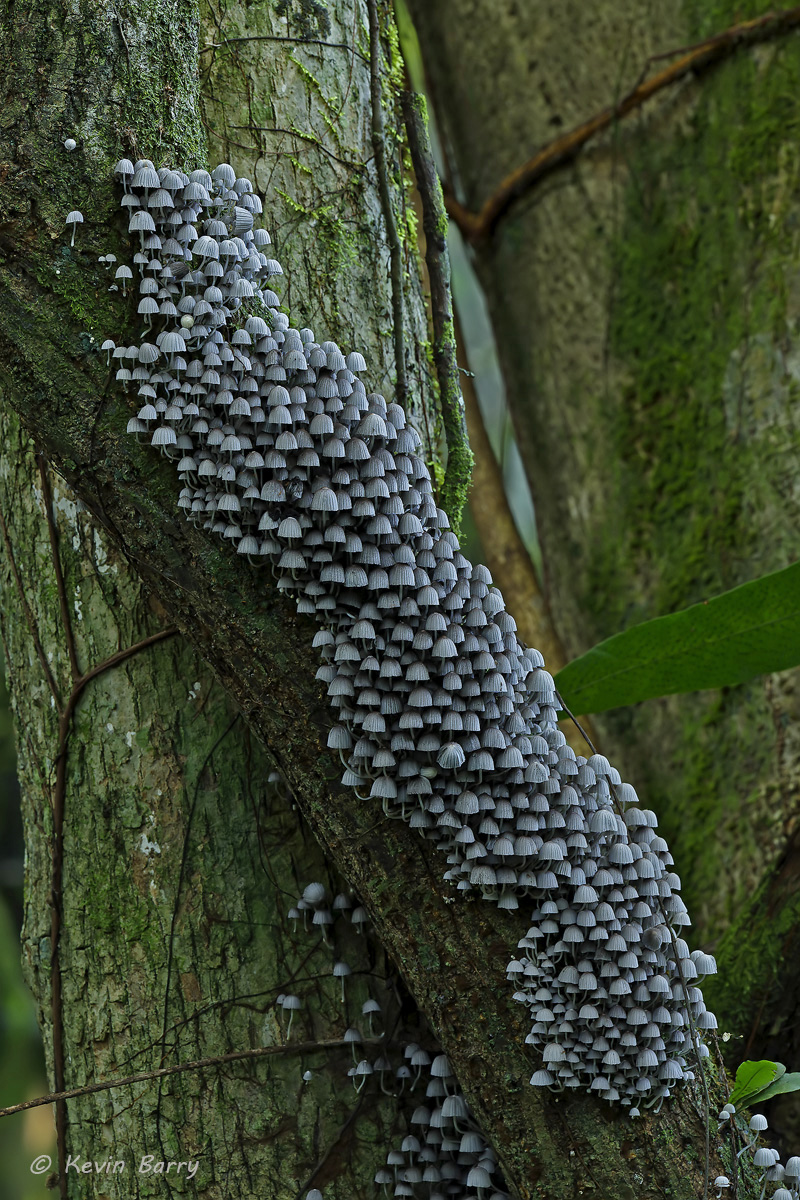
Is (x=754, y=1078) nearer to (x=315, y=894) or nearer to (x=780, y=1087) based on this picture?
(x=780, y=1087)

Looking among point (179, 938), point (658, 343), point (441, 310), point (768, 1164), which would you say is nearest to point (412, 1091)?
point (179, 938)

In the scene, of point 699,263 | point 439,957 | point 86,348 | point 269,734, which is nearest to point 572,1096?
point 439,957

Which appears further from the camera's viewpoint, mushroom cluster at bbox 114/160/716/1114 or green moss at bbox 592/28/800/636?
green moss at bbox 592/28/800/636

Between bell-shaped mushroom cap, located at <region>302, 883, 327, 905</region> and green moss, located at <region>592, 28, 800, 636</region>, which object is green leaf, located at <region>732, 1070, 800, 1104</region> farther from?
green moss, located at <region>592, 28, 800, 636</region>

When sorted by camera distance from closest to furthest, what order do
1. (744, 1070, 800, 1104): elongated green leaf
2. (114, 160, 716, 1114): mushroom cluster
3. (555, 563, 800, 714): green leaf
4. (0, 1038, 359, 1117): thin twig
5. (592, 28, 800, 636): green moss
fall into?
(114, 160, 716, 1114): mushroom cluster
(744, 1070, 800, 1104): elongated green leaf
(0, 1038, 359, 1117): thin twig
(555, 563, 800, 714): green leaf
(592, 28, 800, 636): green moss

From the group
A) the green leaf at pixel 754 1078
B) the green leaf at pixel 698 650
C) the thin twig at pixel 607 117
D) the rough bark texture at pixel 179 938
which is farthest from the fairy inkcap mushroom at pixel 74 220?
the thin twig at pixel 607 117

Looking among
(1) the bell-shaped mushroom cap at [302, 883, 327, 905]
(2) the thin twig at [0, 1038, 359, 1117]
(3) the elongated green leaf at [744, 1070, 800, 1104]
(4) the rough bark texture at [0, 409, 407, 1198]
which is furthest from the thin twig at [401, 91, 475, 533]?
(3) the elongated green leaf at [744, 1070, 800, 1104]
